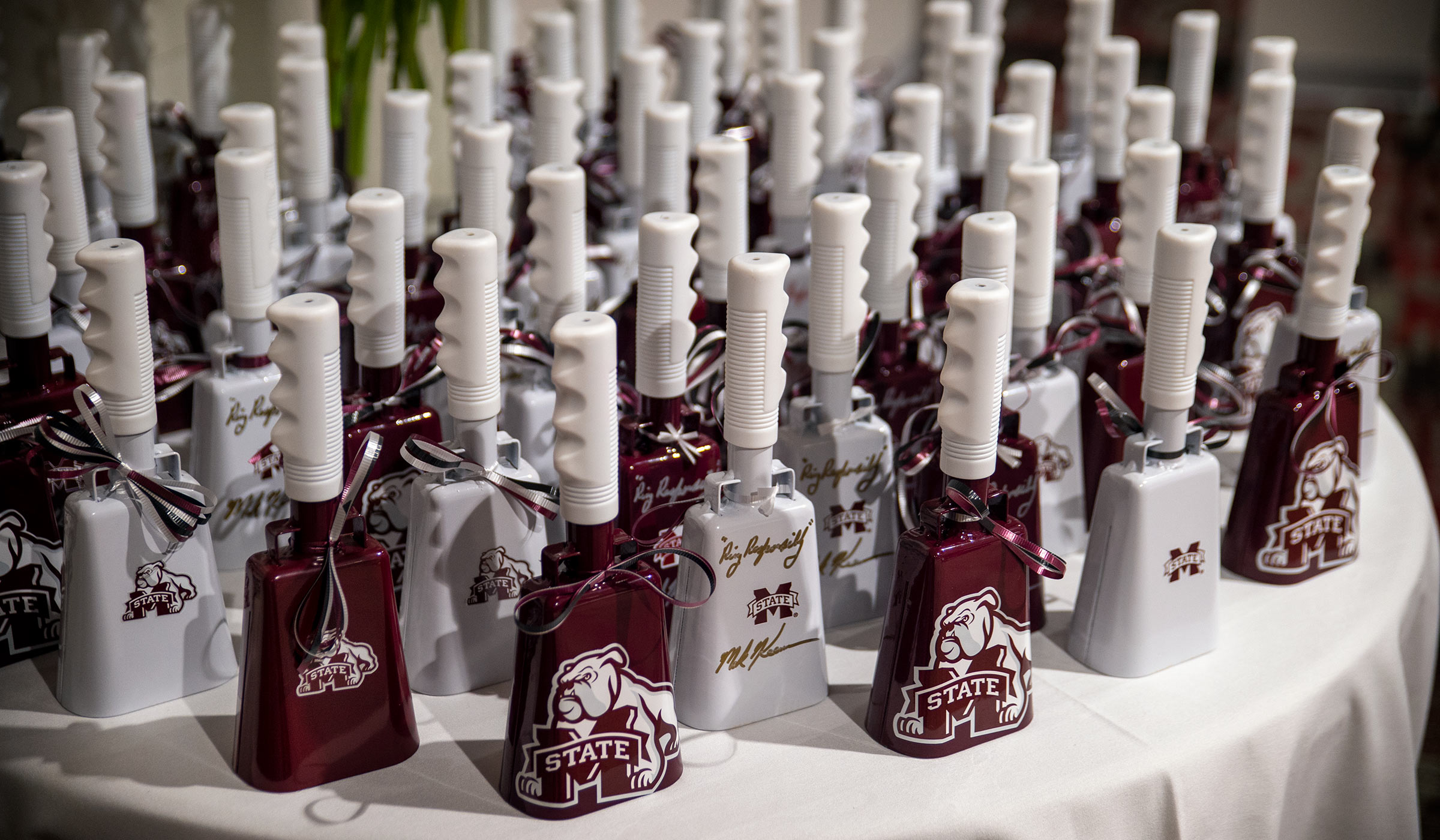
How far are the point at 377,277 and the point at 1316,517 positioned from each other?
32.0 inches

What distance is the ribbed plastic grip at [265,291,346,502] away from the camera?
919 millimetres

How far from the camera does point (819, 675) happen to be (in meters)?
1.12

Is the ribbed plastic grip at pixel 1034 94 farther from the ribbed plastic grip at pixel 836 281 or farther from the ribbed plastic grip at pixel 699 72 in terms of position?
the ribbed plastic grip at pixel 836 281

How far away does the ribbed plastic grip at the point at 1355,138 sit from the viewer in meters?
1.37

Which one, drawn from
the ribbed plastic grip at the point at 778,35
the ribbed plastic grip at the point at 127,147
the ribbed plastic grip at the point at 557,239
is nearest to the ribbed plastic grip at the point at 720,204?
the ribbed plastic grip at the point at 557,239

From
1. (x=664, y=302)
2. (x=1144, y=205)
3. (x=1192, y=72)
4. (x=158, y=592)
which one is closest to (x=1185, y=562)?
(x=1144, y=205)

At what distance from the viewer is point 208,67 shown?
1787 mm

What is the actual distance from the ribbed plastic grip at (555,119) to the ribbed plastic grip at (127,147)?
0.40 meters

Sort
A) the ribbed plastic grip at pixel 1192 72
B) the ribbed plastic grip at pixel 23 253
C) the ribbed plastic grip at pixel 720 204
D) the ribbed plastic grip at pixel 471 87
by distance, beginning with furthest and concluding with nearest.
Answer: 1. the ribbed plastic grip at pixel 1192 72
2. the ribbed plastic grip at pixel 471 87
3. the ribbed plastic grip at pixel 720 204
4. the ribbed plastic grip at pixel 23 253

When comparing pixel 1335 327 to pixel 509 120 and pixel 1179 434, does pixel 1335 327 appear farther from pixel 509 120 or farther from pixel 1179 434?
pixel 509 120

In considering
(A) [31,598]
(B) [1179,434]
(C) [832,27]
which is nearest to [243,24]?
(C) [832,27]

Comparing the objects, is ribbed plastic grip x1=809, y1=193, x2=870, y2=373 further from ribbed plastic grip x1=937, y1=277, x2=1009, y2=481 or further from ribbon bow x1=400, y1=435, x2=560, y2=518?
ribbon bow x1=400, y1=435, x2=560, y2=518

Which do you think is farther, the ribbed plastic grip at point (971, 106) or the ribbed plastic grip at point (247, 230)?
the ribbed plastic grip at point (971, 106)
